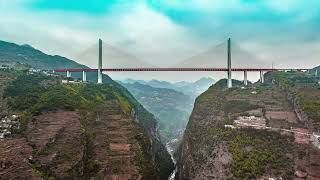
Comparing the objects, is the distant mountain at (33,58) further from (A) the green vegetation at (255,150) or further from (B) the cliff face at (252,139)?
(A) the green vegetation at (255,150)

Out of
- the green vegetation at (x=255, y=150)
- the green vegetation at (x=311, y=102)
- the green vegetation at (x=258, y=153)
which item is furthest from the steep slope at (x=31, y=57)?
the green vegetation at (x=258, y=153)

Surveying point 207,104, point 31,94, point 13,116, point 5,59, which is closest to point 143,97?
point 5,59

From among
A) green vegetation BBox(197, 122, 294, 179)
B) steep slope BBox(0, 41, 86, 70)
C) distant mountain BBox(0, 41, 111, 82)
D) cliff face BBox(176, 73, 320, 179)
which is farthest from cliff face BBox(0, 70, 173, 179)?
steep slope BBox(0, 41, 86, 70)

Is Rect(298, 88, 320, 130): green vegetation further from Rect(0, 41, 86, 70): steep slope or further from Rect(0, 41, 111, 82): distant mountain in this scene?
Rect(0, 41, 86, 70): steep slope

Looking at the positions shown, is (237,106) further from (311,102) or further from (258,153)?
(258,153)

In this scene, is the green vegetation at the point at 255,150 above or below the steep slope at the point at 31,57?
below

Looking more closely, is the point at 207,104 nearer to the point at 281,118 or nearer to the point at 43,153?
the point at 281,118
